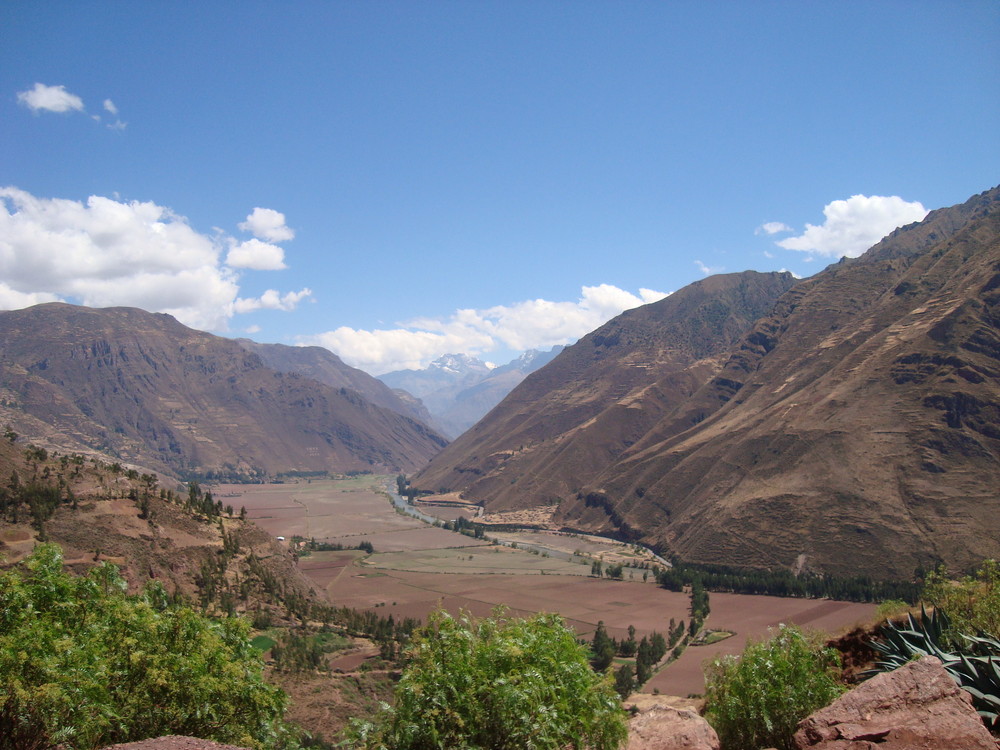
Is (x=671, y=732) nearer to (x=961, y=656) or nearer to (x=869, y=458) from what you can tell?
(x=961, y=656)

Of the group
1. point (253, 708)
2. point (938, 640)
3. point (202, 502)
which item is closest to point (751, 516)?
point (202, 502)

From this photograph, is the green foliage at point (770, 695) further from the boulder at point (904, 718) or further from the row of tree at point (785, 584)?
the row of tree at point (785, 584)

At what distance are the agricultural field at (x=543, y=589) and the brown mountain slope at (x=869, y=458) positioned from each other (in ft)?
53.9

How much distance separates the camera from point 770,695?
18.1m

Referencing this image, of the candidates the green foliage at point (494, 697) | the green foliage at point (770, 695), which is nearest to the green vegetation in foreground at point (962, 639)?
the green foliage at point (770, 695)

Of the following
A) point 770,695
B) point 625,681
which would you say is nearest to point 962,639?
point 770,695

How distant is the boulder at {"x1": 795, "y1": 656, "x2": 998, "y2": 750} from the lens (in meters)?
12.6

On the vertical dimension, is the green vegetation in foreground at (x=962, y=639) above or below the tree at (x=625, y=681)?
above

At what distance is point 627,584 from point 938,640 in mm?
111638

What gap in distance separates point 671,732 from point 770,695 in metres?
3.35

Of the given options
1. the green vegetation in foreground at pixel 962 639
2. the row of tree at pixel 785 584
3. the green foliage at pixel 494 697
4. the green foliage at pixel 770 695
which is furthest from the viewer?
the row of tree at pixel 785 584

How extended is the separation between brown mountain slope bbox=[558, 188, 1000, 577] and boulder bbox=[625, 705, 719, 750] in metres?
104

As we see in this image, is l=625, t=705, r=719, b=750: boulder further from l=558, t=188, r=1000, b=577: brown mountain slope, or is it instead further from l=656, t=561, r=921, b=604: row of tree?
l=558, t=188, r=1000, b=577: brown mountain slope

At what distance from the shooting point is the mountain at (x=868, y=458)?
112 m
